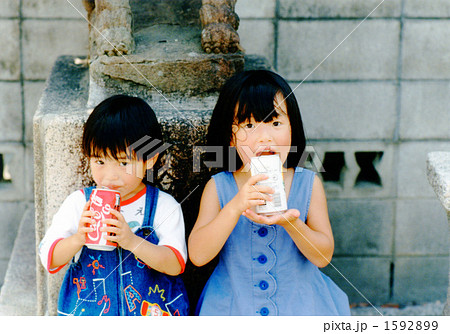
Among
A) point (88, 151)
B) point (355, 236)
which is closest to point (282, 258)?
point (88, 151)

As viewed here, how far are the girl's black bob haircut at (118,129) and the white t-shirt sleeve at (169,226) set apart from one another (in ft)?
0.63

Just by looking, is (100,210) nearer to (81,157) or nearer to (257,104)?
(81,157)

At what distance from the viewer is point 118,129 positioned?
6.01ft

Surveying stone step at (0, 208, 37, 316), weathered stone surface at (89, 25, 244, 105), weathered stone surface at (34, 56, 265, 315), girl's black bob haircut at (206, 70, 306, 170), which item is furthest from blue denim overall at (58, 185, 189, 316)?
stone step at (0, 208, 37, 316)

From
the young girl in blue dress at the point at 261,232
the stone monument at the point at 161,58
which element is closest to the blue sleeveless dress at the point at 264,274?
the young girl in blue dress at the point at 261,232

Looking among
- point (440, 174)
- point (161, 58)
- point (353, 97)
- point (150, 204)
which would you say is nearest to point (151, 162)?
point (150, 204)

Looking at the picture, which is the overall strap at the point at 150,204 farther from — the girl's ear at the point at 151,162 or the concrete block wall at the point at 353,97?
the concrete block wall at the point at 353,97

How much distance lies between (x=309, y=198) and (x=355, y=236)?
62.3 inches

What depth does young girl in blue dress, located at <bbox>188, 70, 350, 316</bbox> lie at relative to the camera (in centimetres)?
185

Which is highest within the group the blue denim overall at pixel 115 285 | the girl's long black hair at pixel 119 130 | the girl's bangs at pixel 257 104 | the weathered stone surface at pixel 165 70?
the weathered stone surface at pixel 165 70

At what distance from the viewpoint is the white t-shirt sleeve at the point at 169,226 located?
187 centimetres

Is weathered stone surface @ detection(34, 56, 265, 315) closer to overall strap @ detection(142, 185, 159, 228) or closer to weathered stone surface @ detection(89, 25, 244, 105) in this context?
weathered stone surface @ detection(89, 25, 244, 105)

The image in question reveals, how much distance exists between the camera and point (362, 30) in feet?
10.5

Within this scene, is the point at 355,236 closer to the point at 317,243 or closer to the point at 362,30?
the point at 362,30
